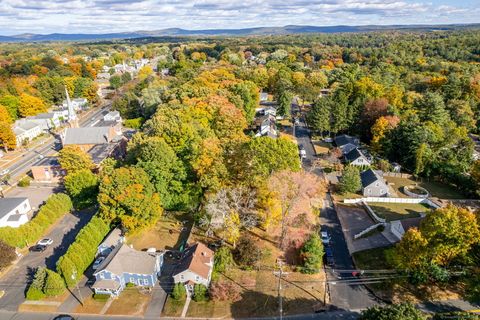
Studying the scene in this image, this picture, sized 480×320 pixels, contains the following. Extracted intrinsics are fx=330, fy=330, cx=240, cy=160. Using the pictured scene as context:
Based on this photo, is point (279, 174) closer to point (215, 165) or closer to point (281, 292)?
point (215, 165)

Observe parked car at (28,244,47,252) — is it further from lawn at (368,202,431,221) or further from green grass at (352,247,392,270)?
lawn at (368,202,431,221)

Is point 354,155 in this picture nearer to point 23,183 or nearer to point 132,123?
point 132,123

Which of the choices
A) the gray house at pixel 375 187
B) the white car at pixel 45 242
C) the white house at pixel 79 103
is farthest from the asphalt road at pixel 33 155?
the gray house at pixel 375 187

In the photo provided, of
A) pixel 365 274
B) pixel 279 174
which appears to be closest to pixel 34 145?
pixel 279 174

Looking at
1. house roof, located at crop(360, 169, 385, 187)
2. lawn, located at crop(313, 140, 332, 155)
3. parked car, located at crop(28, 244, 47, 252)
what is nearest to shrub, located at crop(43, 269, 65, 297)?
parked car, located at crop(28, 244, 47, 252)

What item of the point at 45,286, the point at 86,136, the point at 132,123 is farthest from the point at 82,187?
the point at 132,123

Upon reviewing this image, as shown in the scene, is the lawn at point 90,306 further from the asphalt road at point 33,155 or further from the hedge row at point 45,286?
the asphalt road at point 33,155
